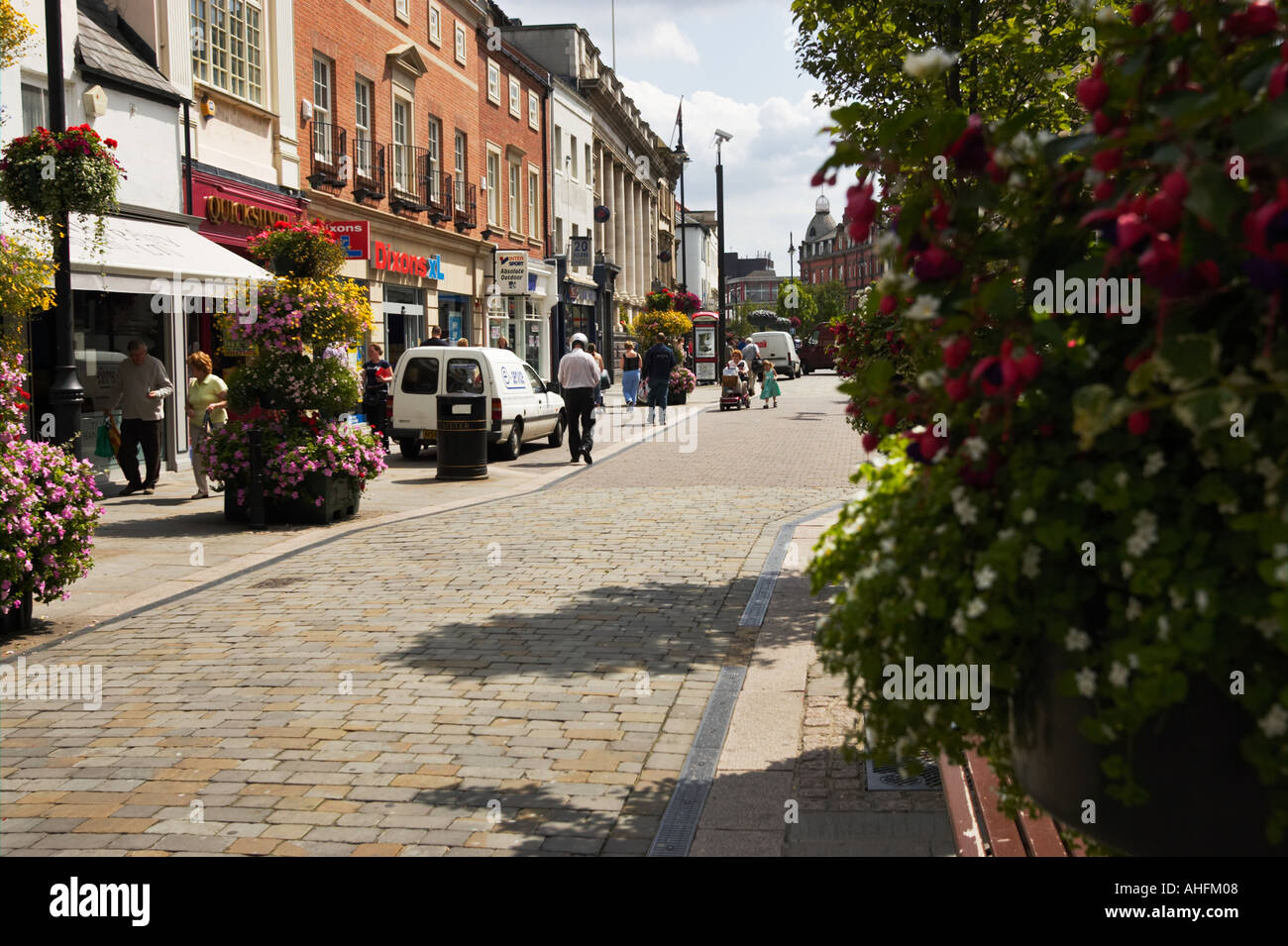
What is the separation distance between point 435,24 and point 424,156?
3.55m

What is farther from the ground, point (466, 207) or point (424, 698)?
point (466, 207)

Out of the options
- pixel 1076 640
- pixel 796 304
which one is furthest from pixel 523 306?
pixel 796 304

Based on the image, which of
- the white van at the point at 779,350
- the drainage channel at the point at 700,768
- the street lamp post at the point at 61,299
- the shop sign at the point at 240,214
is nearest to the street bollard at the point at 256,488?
the street lamp post at the point at 61,299

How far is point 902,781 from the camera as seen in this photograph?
4672 mm

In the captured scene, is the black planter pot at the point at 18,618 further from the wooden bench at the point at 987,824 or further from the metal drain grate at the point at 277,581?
the wooden bench at the point at 987,824

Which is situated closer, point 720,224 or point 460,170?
point 460,170

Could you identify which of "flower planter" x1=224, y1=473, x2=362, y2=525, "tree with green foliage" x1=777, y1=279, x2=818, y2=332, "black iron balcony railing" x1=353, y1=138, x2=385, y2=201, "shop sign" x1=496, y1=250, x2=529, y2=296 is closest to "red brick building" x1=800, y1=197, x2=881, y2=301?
"tree with green foliage" x1=777, y1=279, x2=818, y2=332

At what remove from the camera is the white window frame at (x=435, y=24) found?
3033cm

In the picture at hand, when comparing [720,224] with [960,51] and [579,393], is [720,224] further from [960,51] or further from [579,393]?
[960,51]

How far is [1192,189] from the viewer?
1.91 metres

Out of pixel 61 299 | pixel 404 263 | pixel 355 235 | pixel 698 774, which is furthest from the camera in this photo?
pixel 404 263

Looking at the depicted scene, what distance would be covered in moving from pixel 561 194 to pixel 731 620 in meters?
38.7

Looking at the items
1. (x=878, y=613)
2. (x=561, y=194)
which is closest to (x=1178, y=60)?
(x=878, y=613)

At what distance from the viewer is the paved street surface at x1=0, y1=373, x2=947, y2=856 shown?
434cm
